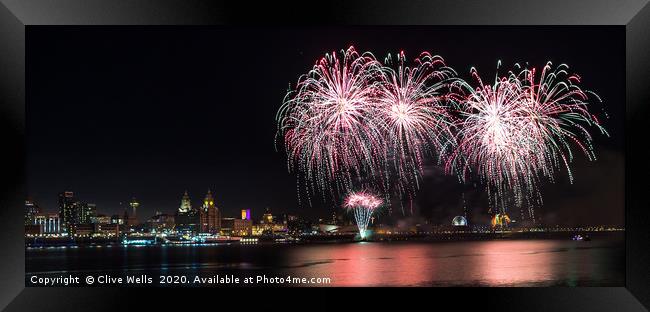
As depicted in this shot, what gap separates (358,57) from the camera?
11.9 metres

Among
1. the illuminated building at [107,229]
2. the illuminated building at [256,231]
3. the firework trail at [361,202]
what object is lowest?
the illuminated building at [107,229]

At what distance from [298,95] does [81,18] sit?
4846 mm

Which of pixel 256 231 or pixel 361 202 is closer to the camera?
pixel 361 202

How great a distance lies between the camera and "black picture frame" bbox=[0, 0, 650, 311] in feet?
27.3

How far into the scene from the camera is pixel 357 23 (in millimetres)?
8414

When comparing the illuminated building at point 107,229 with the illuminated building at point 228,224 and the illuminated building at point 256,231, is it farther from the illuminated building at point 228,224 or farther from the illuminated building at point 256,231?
Answer: the illuminated building at point 256,231

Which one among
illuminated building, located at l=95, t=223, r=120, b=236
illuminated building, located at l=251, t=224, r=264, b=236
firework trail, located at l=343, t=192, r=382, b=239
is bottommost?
illuminated building, located at l=95, t=223, r=120, b=236

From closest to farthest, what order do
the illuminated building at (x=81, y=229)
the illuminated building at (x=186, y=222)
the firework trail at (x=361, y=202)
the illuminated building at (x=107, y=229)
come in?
the firework trail at (x=361, y=202) → the illuminated building at (x=186, y=222) → the illuminated building at (x=81, y=229) → the illuminated building at (x=107, y=229)

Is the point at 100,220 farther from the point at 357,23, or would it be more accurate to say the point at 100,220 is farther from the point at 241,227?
the point at 357,23

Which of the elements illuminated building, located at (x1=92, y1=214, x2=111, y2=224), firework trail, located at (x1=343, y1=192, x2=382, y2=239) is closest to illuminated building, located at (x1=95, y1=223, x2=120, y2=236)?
illuminated building, located at (x1=92, y1=214, x2=111, y2=224)

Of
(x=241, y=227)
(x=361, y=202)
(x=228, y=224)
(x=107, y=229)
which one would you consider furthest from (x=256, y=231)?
(x=361, y=202)

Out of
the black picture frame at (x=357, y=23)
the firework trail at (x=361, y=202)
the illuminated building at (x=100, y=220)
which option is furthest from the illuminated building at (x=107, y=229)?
the black picture frame at (x=357, y=23)

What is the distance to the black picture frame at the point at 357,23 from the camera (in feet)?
27.3

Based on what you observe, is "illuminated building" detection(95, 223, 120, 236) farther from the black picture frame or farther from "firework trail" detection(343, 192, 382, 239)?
the black picture frame
